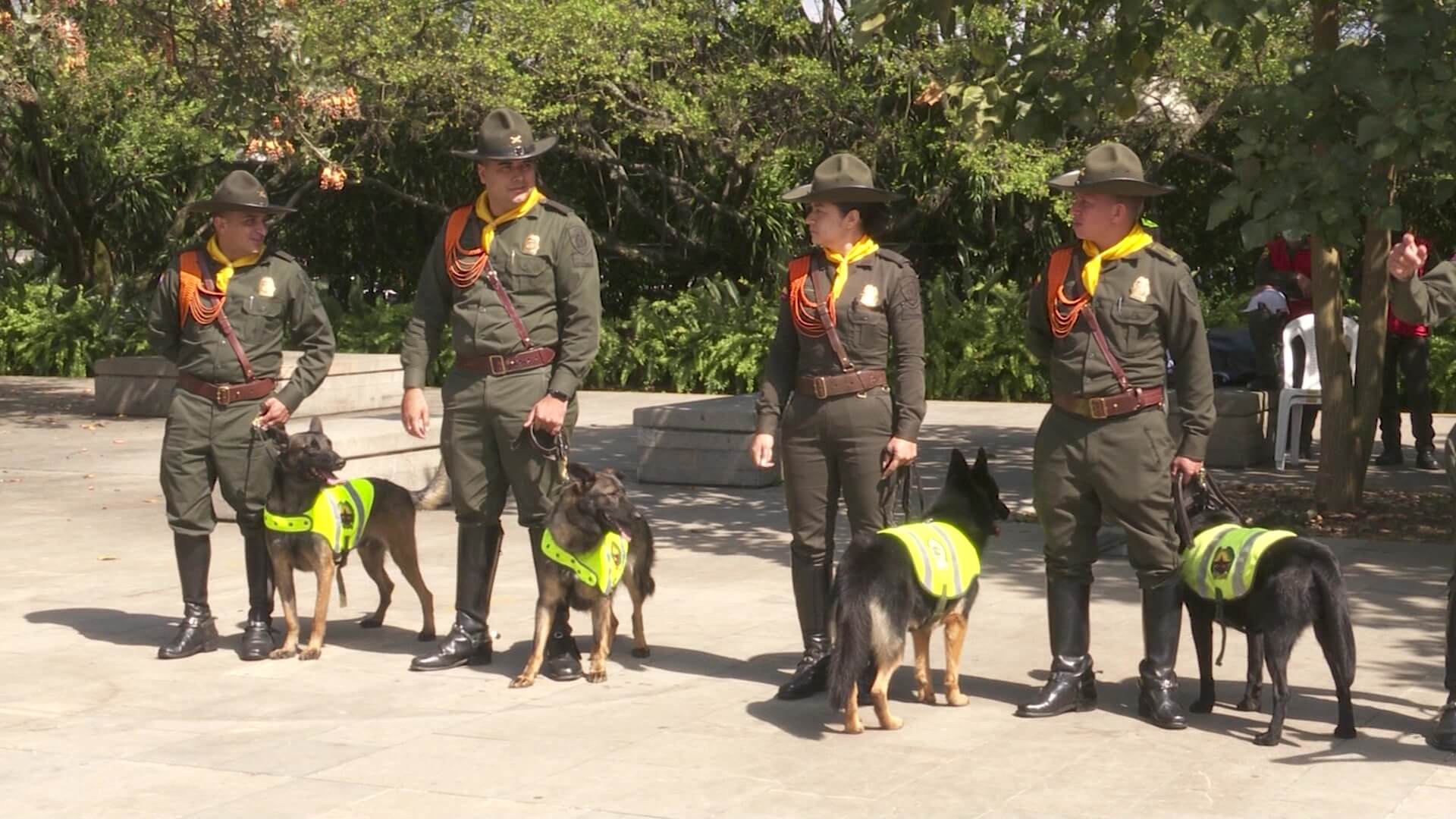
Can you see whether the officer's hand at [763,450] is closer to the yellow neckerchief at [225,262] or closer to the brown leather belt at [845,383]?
the brown leather belt at [845,383]

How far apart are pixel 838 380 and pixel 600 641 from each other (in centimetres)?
149

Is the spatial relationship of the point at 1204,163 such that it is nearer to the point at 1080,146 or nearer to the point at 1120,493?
the point at 1080,146

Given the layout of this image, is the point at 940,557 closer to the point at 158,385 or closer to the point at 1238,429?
the point at 1238,429

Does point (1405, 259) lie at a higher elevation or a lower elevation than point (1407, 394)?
higher

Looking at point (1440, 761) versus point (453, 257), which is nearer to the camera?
point (1440, 761)

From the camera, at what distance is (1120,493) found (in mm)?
6723

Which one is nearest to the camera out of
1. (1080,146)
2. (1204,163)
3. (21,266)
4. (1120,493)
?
(1120,493)

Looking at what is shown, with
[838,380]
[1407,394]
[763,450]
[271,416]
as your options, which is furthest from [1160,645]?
[1407,394]

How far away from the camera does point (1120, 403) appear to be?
6.73m

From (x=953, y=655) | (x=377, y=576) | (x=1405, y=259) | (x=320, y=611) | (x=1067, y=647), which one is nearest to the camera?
(x=1405, y=259)

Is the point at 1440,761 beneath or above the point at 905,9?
beneath

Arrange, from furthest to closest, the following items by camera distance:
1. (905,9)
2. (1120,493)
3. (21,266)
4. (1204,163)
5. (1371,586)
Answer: (21,266)
(1204,163)
(905,9)
(1371,586)
(1120,493)

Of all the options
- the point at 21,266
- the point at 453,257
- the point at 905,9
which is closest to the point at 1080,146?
the point at 905,9

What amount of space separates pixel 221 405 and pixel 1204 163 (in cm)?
1610
